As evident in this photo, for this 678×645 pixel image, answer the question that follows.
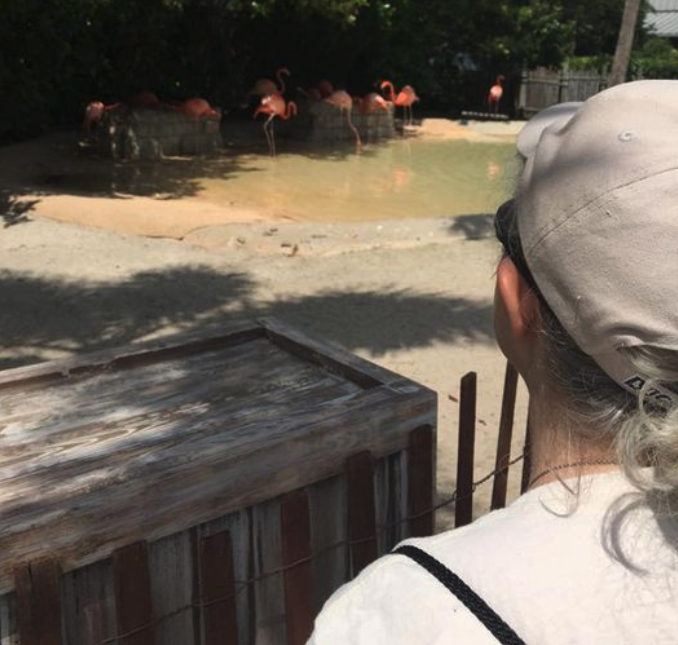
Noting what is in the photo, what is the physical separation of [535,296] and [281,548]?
1.01m

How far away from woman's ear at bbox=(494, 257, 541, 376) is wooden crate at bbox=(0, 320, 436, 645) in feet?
2.69

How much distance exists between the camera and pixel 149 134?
13844 mm

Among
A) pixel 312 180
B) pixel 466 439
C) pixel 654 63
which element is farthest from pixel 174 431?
pixel 654 63

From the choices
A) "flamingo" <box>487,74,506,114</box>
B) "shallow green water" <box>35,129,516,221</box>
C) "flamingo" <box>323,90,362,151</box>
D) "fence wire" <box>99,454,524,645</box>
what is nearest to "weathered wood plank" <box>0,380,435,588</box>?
"fence wire" <box>99,454,524,645</box>

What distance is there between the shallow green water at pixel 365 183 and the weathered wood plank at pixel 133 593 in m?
7.65

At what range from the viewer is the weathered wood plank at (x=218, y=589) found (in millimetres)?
1657

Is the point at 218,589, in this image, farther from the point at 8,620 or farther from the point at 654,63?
the point at 654,63

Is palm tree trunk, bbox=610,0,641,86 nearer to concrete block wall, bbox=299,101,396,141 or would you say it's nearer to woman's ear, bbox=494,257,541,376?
concrete block wall, bbox=299,101,396,141

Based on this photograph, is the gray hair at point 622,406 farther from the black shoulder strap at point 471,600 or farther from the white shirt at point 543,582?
the black shoulder strap at point 471,600

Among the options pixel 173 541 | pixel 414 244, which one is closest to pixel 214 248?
pixel 414 244

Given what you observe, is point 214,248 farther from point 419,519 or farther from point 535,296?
point 535,296

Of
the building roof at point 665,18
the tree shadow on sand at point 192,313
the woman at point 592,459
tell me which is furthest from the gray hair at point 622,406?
the building roof at point 665,18

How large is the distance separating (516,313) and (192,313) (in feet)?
15.9

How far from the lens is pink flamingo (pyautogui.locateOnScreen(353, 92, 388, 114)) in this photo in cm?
1686
